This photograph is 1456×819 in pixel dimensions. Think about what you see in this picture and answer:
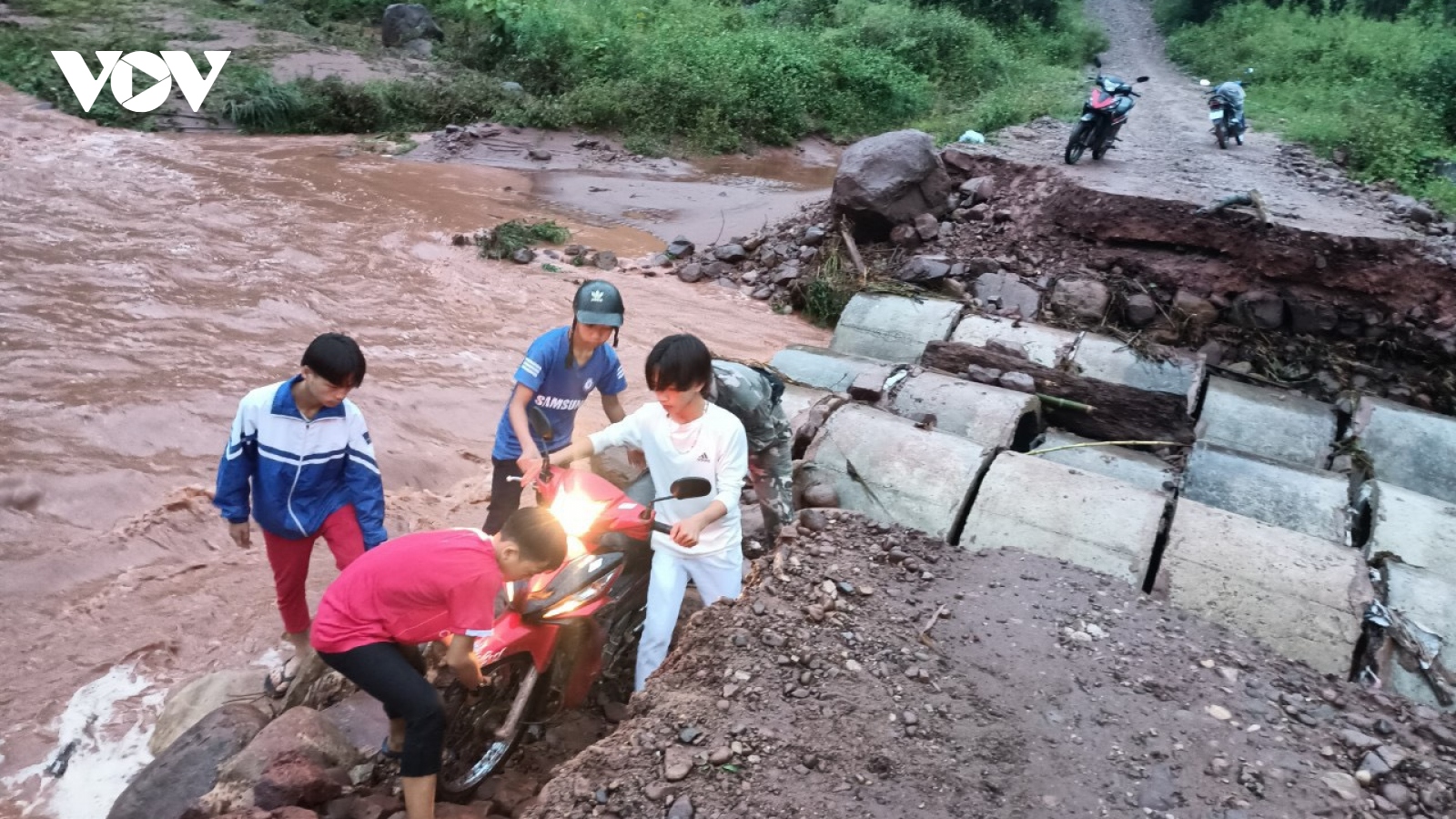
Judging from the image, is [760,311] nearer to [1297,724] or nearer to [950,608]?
[950,608]

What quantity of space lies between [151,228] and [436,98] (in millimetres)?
7902

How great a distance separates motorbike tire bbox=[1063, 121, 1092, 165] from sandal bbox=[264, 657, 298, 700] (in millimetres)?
8301

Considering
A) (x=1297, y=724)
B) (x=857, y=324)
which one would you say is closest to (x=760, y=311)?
(x=857, y=324)

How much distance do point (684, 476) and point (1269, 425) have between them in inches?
174

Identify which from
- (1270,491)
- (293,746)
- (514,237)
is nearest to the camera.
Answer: (293,746)

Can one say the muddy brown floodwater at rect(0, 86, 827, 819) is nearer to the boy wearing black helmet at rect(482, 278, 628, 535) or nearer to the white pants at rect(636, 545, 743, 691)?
the boy wearing black helmet at rect(482, 278, 628, 535)

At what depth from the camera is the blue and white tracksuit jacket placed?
3127mm

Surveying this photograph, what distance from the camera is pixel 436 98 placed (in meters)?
16.2

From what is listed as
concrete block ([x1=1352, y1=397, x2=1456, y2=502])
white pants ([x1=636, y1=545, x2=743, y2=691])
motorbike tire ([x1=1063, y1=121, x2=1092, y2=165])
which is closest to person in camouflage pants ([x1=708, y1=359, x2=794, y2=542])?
white pants ([x1=636, y1=545, x2=743, y2=691])

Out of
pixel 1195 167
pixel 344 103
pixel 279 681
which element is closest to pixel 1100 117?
pixel 1195 167

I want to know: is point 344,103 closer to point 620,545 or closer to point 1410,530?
point 620,545

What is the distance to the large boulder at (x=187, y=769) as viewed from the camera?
2834mm

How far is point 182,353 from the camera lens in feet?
22.5
